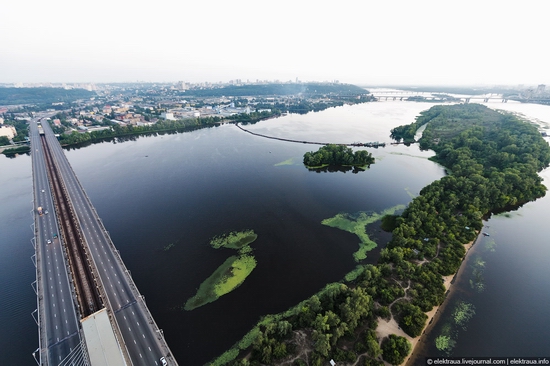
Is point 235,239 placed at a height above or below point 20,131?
below

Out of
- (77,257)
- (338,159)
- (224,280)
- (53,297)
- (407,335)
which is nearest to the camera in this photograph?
(407,335)

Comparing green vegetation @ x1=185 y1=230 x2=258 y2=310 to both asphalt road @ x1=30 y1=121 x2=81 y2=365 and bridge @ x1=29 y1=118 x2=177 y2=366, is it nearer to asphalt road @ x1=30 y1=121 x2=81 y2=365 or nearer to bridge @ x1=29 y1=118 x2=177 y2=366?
bridge @ x1=29 y1=118 x2=177 y2=366

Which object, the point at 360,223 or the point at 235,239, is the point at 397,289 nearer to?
the point at 360,223

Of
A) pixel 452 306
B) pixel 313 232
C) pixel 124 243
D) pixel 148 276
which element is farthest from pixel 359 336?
pixel 124 243

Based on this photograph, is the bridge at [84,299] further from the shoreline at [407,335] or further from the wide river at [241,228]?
the shoreline at [407,335]

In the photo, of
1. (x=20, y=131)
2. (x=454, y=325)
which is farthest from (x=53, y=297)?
(x=20, y=131)

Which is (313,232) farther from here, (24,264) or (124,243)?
(24,264)
